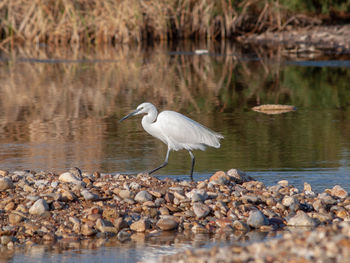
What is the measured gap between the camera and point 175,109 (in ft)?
49.4

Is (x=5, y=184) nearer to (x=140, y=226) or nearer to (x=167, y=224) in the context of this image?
(x=140, y=226)

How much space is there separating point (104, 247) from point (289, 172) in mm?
3456

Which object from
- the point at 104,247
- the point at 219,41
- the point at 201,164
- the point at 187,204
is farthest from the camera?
the point at 219,41

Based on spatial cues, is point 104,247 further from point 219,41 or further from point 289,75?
point 219,41

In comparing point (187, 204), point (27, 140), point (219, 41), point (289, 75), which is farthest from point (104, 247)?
point (219, 41)

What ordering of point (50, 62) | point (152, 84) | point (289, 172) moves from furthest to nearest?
point (50, 62) → point (152, 84) → point (289, 172)

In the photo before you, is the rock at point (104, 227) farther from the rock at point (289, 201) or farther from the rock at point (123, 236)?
the rock at point (289, 201)

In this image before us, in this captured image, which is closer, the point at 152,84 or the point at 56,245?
the point at 56,245

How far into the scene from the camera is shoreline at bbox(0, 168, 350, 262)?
23.1 ft

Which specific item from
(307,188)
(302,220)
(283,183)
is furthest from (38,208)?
(307,188)

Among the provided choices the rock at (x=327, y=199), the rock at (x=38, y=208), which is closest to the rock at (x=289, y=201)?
the rock at (x=327, y=199)

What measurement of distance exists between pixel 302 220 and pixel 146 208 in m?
1.64

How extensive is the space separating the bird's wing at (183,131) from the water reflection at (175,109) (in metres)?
0.48

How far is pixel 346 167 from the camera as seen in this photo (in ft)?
31.2
